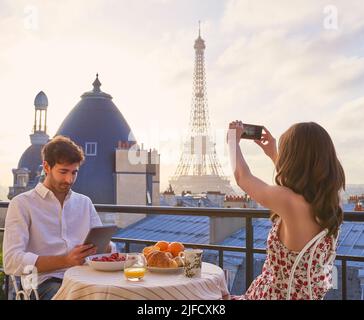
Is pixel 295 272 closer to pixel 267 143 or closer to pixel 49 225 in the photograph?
pixel 267 143

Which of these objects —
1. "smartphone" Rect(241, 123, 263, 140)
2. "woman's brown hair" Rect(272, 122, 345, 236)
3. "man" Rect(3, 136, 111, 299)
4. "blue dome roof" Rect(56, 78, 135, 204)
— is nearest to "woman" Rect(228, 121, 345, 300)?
"woman's brown hair" Rect(272, 122, 345, 236)

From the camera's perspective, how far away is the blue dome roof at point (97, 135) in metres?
28.2

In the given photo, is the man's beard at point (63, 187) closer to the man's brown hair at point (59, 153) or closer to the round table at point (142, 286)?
the man's brown hair at point (59, 153)

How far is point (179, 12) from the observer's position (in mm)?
4680

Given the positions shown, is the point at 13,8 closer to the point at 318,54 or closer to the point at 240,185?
the point at 240,185

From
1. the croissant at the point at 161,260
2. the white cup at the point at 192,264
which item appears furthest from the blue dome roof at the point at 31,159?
the white cup at the point at 192,264

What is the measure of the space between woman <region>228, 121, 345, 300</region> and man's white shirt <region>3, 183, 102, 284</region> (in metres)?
1.06

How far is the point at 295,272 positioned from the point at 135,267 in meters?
0.66

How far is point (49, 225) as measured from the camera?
2455 mm

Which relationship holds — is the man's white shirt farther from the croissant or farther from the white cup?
the white cup

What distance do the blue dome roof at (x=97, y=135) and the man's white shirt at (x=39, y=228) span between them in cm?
2555

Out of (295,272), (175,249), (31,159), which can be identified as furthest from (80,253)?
(31,159)

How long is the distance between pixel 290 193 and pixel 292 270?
1.00 ft

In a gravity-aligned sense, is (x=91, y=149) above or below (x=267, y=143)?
above
